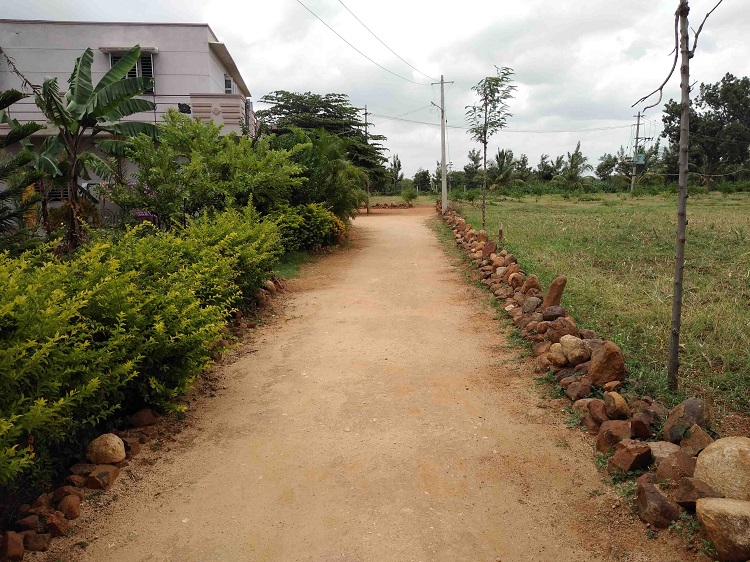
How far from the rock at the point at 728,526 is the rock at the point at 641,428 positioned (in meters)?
0.99

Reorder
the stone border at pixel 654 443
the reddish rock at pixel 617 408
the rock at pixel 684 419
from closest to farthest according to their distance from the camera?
the stone border at pixel 654 443 → the rock at pixel 684 419 → the reddish rock at pixel 617 408

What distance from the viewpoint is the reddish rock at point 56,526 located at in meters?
3.16

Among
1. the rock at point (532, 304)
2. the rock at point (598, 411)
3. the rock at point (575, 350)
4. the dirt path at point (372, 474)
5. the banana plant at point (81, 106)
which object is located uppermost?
the banana plant at point (81, 106)

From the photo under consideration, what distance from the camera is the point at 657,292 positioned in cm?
735

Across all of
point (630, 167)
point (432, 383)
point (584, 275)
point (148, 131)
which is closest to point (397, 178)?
point (630, 167)

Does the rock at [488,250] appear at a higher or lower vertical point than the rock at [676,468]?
higher

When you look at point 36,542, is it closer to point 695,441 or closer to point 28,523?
point 28,523

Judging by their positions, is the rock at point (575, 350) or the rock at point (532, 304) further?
the rock at point (532, 304)

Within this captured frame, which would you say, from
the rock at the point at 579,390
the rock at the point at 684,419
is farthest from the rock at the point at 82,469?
the rock at the point at 684,419

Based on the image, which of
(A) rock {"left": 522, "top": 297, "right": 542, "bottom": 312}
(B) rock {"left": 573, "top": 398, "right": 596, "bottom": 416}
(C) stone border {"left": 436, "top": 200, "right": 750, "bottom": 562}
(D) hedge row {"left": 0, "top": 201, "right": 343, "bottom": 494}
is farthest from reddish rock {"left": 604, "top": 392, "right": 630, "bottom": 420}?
(D) hedge row {"left": 0, "top": 201, "right": 343, "bottom": 494}

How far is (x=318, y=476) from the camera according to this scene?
3.84 m

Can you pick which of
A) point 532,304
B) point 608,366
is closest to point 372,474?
point 608,366

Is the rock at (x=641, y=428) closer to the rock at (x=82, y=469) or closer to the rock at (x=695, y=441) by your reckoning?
the rock at (x=695, y=441)

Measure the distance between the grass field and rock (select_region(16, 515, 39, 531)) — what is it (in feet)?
13.9
